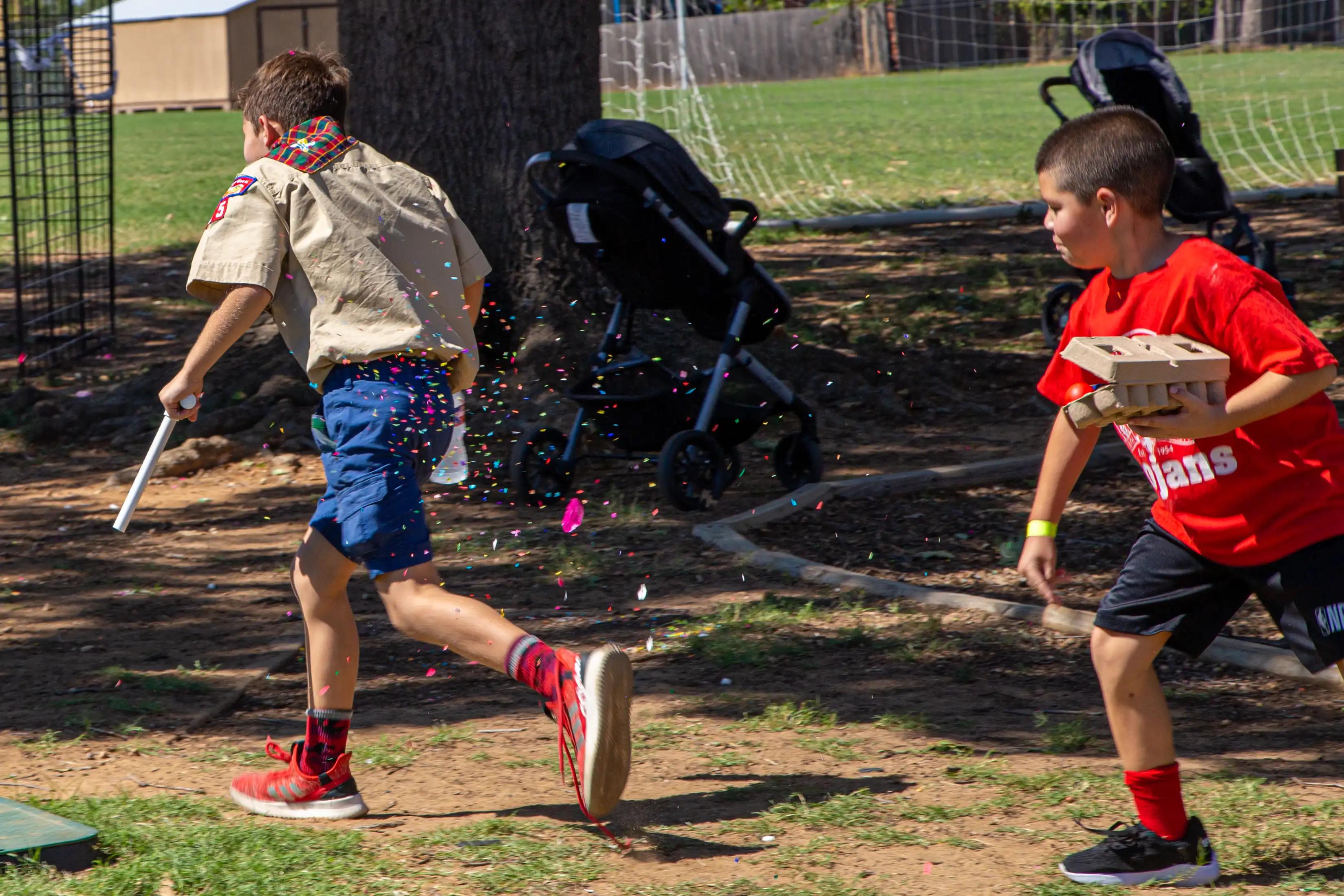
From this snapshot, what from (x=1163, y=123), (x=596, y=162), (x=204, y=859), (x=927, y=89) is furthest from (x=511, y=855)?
(x=927, y=89)

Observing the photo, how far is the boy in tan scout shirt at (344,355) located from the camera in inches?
133

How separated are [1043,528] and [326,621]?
1632 millimetres

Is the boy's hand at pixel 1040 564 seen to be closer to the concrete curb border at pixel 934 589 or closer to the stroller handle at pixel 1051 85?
the concrete curb border at pixel 934 589

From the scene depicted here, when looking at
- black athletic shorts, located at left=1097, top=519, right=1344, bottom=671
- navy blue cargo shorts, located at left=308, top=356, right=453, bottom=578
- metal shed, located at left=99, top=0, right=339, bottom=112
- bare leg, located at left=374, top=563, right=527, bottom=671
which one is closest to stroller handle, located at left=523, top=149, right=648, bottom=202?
navy blue cargo shorts, located at left=308, top=356, right=453, bottom=578

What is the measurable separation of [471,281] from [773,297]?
3.05 meters

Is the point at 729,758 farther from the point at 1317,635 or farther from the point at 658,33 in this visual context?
the point at 658,33

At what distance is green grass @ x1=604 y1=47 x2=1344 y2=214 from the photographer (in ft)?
57.5

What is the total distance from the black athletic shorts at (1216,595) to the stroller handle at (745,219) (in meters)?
3.43

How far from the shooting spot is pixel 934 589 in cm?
542

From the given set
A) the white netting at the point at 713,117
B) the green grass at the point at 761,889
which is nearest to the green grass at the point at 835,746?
the green grass at the point at 761,889

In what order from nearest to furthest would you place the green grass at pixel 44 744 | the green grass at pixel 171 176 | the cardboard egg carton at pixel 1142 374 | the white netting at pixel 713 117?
the cardboard egg carton at pixel 1142 374
the green grass at pixel 44 744
the green grass at pixel 171 176
the white netting at pixel 713 117

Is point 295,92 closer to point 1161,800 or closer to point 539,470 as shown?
point 1161,800

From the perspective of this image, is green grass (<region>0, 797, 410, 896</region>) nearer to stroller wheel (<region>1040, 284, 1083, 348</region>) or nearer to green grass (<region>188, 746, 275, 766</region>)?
green grass (<region>188, 746, 275, 766</region>)

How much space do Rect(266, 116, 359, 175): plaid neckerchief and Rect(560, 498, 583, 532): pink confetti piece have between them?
291 centimetres
